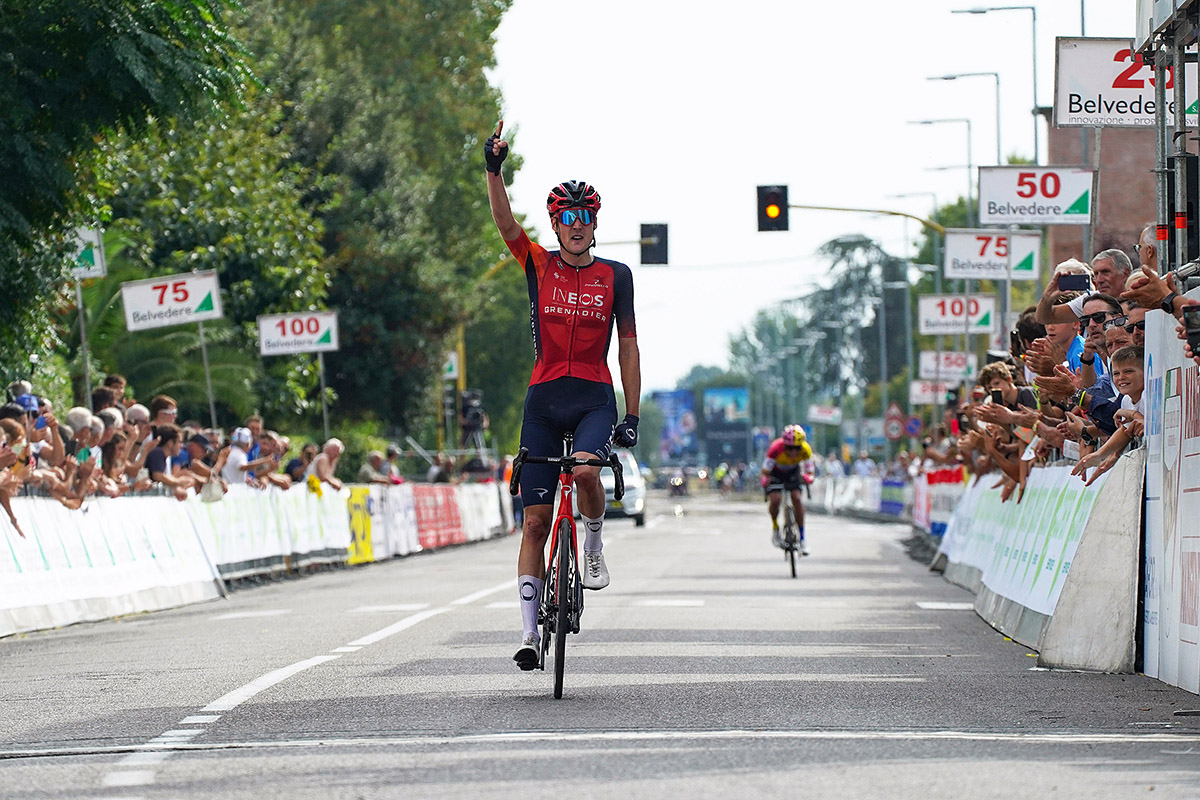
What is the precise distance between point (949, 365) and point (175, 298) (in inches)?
839

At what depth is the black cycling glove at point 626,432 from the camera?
9.52 metres

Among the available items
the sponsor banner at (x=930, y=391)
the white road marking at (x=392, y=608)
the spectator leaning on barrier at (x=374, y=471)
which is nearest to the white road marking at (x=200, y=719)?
the white road marking at (x=392, y=608)

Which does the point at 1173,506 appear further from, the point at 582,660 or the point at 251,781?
the point at 251,781

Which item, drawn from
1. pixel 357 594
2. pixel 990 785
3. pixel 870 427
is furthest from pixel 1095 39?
pixel 870 427

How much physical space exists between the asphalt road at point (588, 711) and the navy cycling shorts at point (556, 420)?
1.00 metres

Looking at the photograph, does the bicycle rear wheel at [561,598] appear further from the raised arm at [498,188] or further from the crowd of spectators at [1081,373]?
the crowd of spectators at [1081,373]

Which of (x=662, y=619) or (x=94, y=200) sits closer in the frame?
(x=662, y=619)

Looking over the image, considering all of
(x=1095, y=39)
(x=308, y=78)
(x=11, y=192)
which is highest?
(x=308, y=78)

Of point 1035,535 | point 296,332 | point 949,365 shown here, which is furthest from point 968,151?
point 1035,535

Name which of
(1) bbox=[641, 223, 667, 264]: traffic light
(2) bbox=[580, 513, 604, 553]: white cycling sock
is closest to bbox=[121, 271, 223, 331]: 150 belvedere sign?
(1) bbox=[641, 223, 667, 264]: traffic light

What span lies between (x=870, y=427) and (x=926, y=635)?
299ft

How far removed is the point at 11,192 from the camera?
703 inches

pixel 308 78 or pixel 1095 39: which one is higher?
pixel 308 78

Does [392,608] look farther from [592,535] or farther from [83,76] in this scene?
[592,535]
